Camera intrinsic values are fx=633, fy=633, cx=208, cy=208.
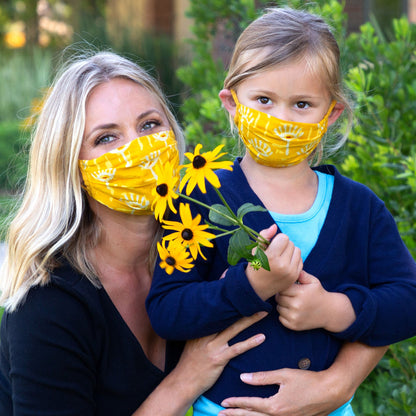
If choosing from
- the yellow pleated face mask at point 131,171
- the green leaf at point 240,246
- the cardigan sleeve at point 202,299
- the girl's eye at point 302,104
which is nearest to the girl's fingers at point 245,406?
the cardigan sleeve at point 202,299

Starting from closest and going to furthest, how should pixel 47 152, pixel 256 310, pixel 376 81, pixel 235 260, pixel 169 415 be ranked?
pixel 235 260
pixel 256 310
pixel 169 415
pixel 47 152
pixel 376 81

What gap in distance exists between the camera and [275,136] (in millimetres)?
1938

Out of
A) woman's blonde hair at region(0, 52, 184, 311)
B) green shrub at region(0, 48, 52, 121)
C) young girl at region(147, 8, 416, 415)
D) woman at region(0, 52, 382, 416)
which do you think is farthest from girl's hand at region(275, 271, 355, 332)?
green shrub at region(0, 48, 52, 121)

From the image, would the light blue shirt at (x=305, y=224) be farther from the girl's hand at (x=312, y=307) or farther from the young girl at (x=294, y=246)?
the girl's hand at (x=312, y=307)

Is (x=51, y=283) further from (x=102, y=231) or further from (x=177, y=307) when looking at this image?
(x=177, y=307)

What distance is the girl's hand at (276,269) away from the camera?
172 cm

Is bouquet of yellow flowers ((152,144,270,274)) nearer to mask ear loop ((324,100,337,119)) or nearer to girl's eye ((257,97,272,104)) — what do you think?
girl's eye ((257,97,272,104))

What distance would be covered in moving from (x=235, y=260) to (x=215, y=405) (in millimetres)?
669

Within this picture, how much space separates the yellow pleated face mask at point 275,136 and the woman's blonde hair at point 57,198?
1.92 ft

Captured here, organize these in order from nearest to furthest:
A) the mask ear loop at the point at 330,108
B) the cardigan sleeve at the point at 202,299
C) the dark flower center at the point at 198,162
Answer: the dark flower center at the point at 198,162 → the cardigan sleeve at the point at 202,299 → the mask ear loop at the point at 330,108

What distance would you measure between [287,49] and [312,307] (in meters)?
0.79

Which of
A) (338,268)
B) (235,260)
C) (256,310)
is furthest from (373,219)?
(235,260)

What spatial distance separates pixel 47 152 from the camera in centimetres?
231

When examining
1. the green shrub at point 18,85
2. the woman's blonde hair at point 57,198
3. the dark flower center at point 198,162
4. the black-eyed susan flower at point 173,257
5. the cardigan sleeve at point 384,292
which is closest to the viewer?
the dark flower center at point 198,162
